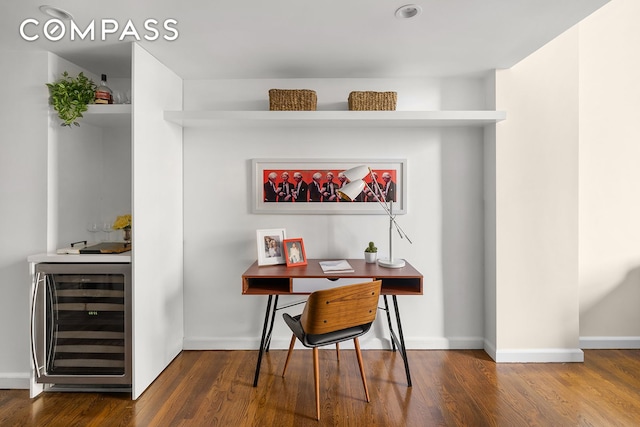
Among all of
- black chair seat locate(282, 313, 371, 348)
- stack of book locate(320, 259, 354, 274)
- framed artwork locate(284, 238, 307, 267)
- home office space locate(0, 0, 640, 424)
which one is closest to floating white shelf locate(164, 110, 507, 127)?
home office space locate(0, 0, 640, 424)

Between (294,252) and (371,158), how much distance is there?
40.9 inches

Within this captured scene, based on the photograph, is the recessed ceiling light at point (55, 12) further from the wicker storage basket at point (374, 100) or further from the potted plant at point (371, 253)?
the potted plant at point (371, 253)

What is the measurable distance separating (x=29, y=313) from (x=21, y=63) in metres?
1.69

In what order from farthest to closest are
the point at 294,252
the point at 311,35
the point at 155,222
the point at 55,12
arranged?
the point at 294,252
the point at 155,222
the point at 311,35
the point at 55,12

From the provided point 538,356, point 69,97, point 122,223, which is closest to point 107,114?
point 69,97

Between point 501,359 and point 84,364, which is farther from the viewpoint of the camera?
point 501,359

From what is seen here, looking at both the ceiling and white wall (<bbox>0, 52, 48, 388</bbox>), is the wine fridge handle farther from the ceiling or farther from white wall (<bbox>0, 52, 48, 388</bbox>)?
the ceiling

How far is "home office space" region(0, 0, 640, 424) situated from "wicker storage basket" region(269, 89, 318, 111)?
0.15 m

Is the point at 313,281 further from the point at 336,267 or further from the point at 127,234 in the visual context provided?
the point at 127,234

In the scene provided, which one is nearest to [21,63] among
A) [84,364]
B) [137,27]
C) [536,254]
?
[137,27]

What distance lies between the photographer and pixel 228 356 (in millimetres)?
3094

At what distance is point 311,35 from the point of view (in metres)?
2.35

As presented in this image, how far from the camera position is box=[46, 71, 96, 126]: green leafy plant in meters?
2.47

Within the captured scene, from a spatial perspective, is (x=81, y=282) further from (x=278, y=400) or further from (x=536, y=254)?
(x=536, y=254)
